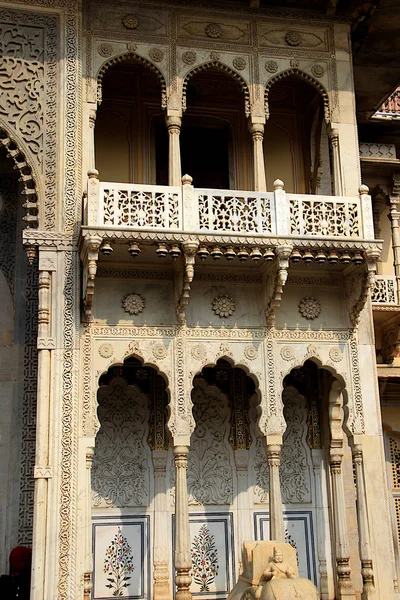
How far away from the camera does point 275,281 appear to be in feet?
36.2

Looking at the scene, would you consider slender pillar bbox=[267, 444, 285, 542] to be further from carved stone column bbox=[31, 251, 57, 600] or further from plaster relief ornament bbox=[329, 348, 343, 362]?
carved stone column bbox=[31, 251, 57, 600]

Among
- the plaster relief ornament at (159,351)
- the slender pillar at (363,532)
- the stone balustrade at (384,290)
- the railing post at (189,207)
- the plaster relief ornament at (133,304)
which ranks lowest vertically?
Answer: the slender pillar at (363,532)

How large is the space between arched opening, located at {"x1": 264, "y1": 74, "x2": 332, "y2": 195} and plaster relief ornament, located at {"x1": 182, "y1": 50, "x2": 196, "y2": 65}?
1781 millimetres

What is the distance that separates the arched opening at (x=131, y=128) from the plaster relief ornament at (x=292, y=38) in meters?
1.98

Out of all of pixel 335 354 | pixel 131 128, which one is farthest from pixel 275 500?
pixel 131 128

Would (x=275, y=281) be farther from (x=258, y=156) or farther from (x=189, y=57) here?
(x=189, y=57)

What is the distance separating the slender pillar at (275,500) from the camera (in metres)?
10.7

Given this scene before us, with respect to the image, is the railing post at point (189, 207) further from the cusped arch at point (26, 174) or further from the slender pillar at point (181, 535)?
the slender pillar at point (181, 535)

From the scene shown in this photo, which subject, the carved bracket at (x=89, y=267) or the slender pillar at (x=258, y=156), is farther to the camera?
the slender pillar at (x=258, y=156)

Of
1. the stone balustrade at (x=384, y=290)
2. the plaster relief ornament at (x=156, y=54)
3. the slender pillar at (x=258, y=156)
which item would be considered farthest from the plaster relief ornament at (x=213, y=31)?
the stone balustrade at (x=384, y=290)

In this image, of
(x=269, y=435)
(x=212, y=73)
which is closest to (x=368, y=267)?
(x=269, y=435)

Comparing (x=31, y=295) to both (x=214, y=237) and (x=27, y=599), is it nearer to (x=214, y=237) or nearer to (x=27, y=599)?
(x=214, y=237)

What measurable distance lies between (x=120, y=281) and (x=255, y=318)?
1.87 m

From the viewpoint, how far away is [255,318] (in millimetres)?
11445
